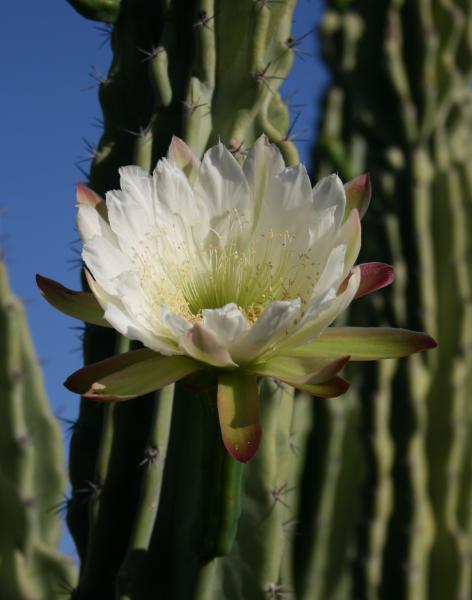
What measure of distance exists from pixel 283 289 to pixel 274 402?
0.99ft

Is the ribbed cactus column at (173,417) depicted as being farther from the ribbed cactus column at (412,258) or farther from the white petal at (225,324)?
the ribbed cactus column at (412,258)

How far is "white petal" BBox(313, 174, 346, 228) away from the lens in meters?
1.00

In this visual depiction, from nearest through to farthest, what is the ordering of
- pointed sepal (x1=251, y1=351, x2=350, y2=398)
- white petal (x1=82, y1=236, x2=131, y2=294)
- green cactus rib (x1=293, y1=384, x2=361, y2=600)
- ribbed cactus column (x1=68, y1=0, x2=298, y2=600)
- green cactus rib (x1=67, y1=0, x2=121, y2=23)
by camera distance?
1. pointed sepal (x1=251, y1=351, x2=350, y2=398)
2. white petal (x1=82, y1=236, x2=131, y2=294)
3. ribbed cactus column (x1=68, y1=0, x2=298, y2=600)
4. green cactus rib (x1=67, y1=0, x2=121, y2=23)
5. green cactus rib (x1=293, y1=384, x2=361, y2=600)

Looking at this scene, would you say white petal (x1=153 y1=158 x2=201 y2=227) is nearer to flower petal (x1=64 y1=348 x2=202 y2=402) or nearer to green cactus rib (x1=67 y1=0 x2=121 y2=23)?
flower petal (x1=64 y1=348 x2=202 y2=402)

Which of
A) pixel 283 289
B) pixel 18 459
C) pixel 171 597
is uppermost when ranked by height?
pixel 283 289

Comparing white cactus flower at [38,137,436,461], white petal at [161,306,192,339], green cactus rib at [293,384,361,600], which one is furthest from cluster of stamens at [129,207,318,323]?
green cactus rib at [293,384,361,600]

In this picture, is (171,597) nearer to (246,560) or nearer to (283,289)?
(246,560)

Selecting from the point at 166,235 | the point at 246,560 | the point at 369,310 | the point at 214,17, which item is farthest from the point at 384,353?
the point at 369,310

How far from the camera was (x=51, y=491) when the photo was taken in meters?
1.60

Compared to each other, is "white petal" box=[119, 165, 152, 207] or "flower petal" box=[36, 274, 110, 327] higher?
"white petal" box=[119, 165, 152, 207]

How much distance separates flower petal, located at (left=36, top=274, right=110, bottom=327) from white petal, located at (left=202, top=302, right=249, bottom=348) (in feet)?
0.50

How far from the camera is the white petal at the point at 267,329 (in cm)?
89

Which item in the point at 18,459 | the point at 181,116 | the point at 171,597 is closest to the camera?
the point at 171,597

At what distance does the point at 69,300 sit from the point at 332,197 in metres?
0.30
